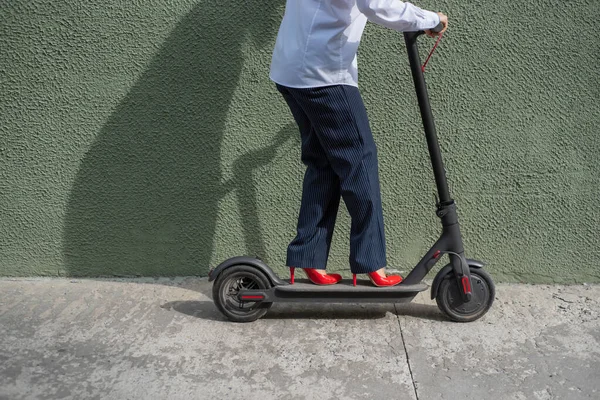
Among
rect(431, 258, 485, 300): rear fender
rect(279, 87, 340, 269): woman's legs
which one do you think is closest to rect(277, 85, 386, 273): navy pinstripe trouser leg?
rect(279, 87, 340, 269): woman's legs

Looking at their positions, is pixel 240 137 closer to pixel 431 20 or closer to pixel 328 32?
pixel 328 32

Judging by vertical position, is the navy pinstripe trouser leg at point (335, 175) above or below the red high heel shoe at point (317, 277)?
above

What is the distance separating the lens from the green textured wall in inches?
140

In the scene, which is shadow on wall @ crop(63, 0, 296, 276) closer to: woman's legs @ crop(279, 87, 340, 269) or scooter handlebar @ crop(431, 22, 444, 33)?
woman's legs @ crop(279, 87, 340, 269)

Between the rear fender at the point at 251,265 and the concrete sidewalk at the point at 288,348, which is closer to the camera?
the concrete sidewalk at the point at 288,348

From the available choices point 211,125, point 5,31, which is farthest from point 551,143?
point 5,31

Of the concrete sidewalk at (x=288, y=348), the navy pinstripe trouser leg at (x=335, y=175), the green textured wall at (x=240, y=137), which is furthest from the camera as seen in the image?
the green textured wall at (x=240, y=137)

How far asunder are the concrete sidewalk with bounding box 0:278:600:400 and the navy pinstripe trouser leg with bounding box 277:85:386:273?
34 cm

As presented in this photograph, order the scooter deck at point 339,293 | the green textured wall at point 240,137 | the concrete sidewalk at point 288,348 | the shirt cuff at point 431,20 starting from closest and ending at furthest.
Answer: the concrete sidewalk at point 288,348 → the shirt cuff at point 431,20 → the scooter deck at point 339,293 → the green textured wall at point 240,137

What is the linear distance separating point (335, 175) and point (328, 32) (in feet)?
2.26

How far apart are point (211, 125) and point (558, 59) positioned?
177 cm

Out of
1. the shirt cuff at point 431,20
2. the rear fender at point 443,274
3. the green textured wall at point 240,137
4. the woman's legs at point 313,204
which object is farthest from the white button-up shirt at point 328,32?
the rear fender at point 443,274

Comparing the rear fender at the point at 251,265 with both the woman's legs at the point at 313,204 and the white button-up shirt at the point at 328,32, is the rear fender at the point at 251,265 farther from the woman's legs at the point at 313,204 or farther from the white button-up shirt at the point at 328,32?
the white button-up shirt at the point at 328,32

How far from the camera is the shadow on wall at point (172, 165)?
3.60 m
